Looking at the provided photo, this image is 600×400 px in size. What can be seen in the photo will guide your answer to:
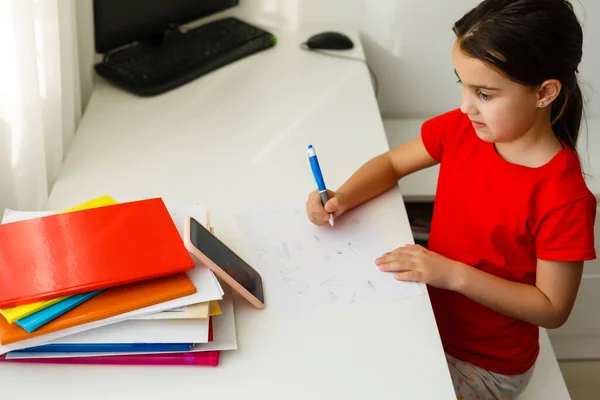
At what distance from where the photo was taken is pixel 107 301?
836 mm

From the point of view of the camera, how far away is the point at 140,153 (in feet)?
4.22

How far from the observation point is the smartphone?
88cm

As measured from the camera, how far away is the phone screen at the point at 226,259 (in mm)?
894

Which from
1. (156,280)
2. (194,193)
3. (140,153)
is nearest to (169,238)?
(156,280)

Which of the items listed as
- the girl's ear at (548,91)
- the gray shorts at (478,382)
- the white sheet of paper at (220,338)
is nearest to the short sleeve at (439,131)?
the girl's ear at (548,91)

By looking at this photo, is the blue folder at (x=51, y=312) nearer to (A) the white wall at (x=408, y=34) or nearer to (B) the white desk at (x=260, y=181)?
(B) the white desk at (x=260, y=181)

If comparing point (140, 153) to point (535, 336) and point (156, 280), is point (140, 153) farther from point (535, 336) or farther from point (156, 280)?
point (535, 336)

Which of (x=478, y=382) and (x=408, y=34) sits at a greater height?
(x=408, y=34)

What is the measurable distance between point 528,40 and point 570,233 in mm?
281

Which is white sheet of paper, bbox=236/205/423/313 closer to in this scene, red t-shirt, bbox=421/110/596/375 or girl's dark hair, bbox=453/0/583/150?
red t-shirt, bbox=421/110/596/375

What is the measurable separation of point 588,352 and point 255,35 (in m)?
1.20

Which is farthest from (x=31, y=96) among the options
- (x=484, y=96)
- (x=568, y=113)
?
(x=568, y=113)

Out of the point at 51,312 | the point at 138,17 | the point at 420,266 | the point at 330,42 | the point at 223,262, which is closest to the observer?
the point at 51,312

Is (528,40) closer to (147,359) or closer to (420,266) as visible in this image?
(420,266)
